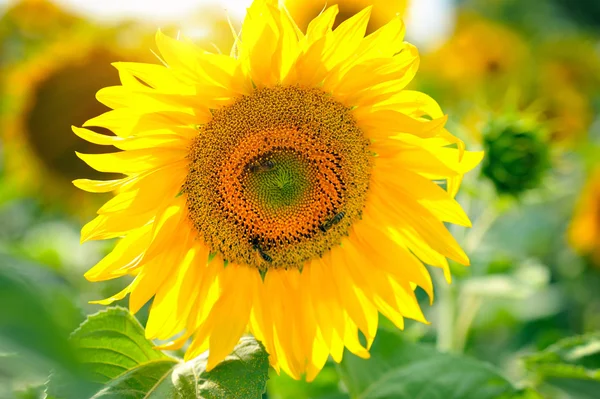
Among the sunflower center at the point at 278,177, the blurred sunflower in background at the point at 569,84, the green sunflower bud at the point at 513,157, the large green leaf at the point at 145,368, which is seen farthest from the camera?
the blurred sunflower in background at the point at 569,84

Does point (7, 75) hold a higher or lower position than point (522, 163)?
higher

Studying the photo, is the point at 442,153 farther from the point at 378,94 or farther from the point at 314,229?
the point at 314,229

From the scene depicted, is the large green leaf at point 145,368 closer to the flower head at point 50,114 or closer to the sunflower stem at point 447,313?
the sunflower stem at point 447,313

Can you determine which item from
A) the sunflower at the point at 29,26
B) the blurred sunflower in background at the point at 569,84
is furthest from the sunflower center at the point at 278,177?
the sunflower at the point at 29,26

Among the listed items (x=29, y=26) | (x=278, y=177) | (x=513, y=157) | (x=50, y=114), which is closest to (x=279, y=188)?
(x=278, y=177)

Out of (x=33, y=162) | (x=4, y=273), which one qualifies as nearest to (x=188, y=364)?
(x=4, y=273)

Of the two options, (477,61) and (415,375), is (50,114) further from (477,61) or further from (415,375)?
(415,375)
